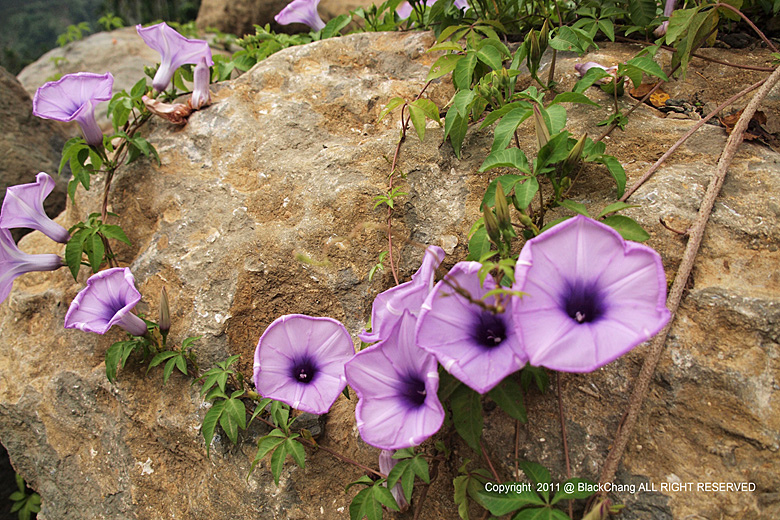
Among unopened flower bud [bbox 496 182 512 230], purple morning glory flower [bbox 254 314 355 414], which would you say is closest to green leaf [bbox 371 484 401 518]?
purple morning glory flower [bbox 254 314 355 414]

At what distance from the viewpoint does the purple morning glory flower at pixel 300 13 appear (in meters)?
3.05

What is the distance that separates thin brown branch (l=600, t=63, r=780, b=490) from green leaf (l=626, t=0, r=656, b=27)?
0.65 meters

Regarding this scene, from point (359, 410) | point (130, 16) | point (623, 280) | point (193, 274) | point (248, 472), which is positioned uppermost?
point (623, 280)

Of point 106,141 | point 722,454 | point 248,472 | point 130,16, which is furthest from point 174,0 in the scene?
point 722,454

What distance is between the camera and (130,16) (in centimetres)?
1268

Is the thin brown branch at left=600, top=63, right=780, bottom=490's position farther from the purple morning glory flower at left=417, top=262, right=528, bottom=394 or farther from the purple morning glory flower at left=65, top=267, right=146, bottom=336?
the purple morning glory flower at left=65, top=267, right=146, bottom=336

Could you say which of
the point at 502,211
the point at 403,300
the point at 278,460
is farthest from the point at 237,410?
the point at 502,211

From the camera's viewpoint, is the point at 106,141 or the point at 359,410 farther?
the point at 106,141

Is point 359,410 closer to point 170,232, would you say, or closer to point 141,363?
point 141,363

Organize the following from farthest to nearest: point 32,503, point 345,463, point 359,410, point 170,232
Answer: point 32,503 < point 170,232 < point 345,463 < point 359,410

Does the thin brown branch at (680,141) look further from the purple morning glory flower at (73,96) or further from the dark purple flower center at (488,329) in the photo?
the purple morning glory flower at (73,96)

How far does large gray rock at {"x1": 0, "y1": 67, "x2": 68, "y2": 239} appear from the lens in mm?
3277

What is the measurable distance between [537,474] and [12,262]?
2.29 m

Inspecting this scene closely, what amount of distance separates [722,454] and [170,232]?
2223 mm
